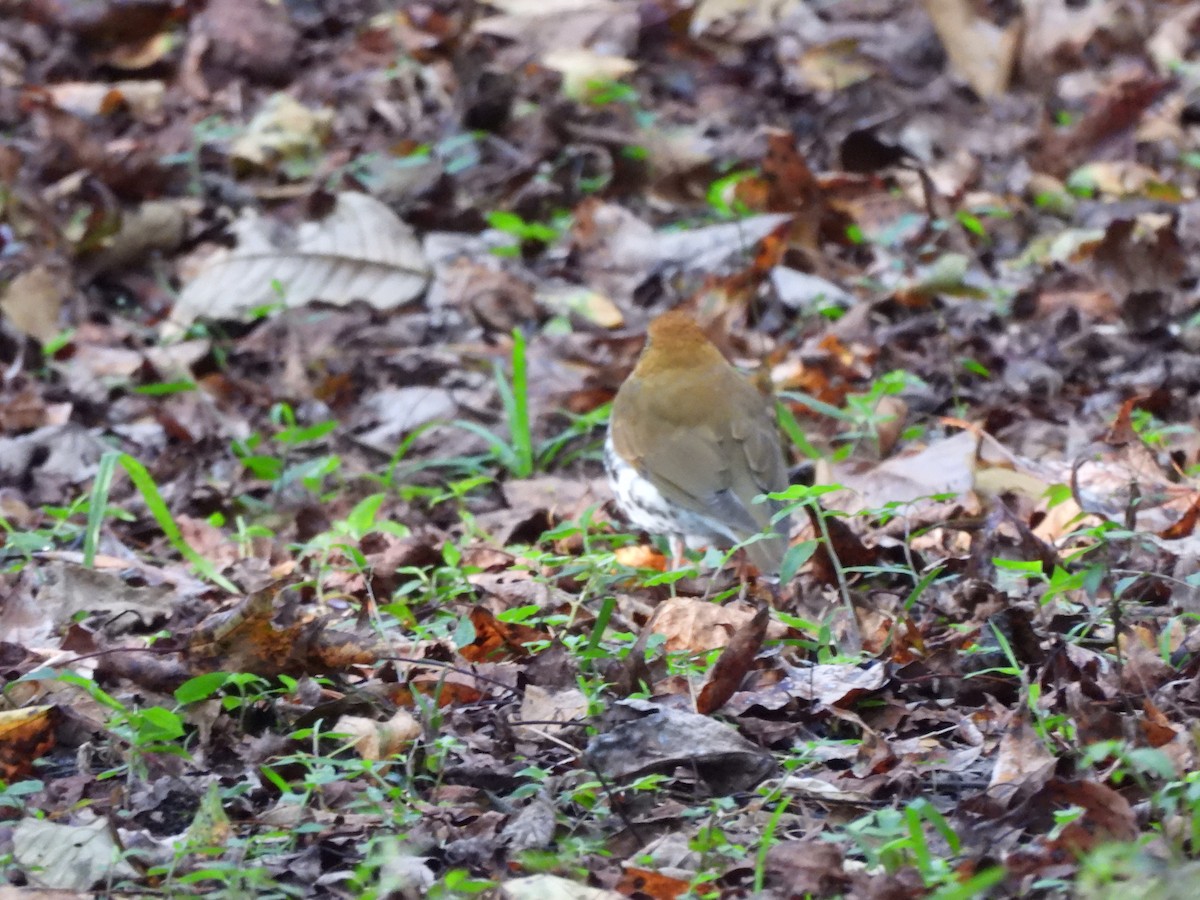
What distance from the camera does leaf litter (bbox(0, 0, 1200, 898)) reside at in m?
3.45

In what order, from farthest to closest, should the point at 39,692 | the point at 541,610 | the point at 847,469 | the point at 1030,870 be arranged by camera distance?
the point at 847,469, the point at 541,610, the point at 39,692, the point at 1030,870

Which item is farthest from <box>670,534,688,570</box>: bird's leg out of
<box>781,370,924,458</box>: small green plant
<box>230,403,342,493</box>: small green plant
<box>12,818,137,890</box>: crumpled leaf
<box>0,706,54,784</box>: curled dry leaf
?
<box>12,818,137,890</box>: crumpled leaf

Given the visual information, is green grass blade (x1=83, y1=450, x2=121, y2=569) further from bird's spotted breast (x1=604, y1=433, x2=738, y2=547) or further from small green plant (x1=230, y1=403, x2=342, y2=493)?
bird's spotted breast (x1=604, y1=433, x2=738, y2=547)

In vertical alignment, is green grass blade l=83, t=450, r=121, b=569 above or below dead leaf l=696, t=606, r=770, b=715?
below

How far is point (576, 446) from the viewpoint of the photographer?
22.1ft

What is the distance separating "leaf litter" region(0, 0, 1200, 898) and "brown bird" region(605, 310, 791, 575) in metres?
0.20

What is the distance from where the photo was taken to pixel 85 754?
3904mm

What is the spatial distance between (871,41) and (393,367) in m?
4.44

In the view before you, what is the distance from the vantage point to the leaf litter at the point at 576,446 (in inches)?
136

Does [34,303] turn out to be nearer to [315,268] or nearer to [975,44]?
[315,268]

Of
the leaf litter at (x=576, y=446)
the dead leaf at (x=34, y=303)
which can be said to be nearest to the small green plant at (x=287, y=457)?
the leaf litter at (x=576, y=446)

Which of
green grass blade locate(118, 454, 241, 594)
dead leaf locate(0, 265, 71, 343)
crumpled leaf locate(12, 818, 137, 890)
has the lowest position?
dead leaf locate(0, 265, 71, 343)

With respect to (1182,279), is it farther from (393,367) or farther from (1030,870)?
(1030,870)

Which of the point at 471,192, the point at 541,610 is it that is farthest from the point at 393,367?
the point at 541,610
